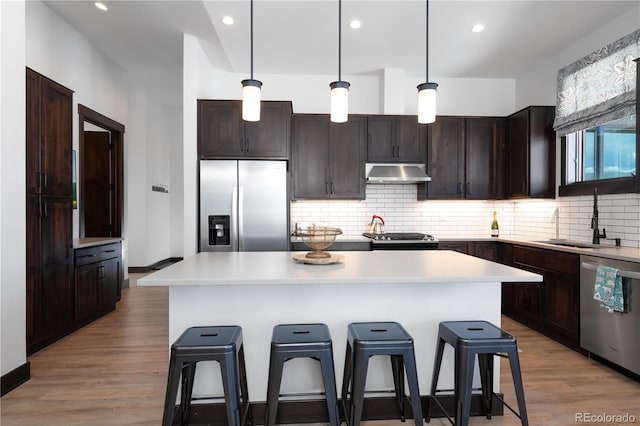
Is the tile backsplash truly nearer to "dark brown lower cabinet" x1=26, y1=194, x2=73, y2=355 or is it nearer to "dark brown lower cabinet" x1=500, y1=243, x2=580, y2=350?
"dark brown lower cabinet" x1=500, y1=243, x2=580, y2=350

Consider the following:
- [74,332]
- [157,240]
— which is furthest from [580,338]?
[157,240]

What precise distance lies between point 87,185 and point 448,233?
540 centimetres

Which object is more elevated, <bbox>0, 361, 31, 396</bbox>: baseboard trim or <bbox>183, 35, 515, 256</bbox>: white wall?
<bbox>183, 35, 515, 256</bbox>: white wall

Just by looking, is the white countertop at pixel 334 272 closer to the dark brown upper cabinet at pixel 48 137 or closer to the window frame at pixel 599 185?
the dark brown upper cabinet at pixel 48 137

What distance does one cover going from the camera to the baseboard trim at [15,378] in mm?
2414

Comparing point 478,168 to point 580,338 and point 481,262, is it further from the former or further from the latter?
point 481,262

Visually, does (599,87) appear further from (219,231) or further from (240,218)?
(219,231)

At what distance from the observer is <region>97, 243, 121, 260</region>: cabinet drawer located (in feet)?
13.6

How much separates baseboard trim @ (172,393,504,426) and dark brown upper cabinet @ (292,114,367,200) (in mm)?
2735

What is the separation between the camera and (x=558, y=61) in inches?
165

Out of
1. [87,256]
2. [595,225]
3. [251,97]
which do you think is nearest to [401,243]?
[595,225]

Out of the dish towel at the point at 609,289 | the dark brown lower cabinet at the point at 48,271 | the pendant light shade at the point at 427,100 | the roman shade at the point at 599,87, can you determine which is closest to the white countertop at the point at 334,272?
the pendant light shade at the point at 427,100

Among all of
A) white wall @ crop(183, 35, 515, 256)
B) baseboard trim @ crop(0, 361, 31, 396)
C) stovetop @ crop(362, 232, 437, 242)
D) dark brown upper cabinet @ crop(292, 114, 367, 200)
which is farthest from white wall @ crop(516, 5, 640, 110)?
baseboard trim @ crop(0, 361, 31, 396)

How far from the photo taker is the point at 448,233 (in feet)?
16.3
